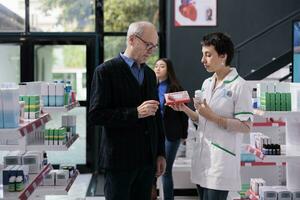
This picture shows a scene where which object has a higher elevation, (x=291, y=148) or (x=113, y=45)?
(x=113, y=45)

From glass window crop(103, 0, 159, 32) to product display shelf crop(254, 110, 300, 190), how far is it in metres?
4.61

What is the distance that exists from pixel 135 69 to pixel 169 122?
2760mm

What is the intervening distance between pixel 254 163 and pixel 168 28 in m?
3.67

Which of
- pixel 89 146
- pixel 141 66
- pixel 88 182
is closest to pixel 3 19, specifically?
pixel 89 146

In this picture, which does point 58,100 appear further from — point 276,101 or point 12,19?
point 12,19

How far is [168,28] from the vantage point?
27.2 ft

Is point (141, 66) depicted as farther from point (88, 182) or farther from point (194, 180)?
point (88, 182)

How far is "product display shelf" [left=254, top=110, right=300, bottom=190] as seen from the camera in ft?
12.8

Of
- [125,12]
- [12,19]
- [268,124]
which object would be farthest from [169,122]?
[12,19]

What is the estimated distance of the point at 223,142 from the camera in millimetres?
3230

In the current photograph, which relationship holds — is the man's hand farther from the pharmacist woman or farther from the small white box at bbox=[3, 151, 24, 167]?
the small white box at bbox=[3, 151, 24, 167]

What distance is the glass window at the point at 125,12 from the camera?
841cm

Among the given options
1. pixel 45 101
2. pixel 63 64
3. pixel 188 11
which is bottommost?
pixel 45 101

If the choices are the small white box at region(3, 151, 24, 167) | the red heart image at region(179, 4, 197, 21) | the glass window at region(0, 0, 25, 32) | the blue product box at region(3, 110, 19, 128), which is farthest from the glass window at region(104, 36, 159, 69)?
the blue product box at region(3, 110, 19, 128)
